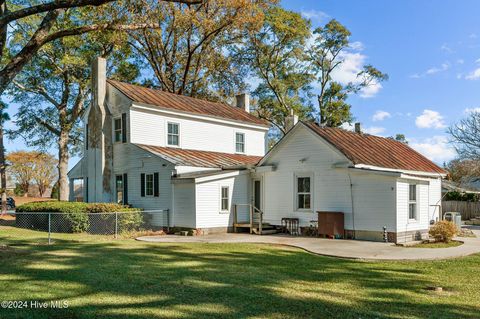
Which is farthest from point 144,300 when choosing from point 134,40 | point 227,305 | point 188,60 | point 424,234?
point 134,40

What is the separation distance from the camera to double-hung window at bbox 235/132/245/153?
2794cm

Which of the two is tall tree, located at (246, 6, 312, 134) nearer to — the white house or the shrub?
the white house

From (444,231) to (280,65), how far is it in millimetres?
26922

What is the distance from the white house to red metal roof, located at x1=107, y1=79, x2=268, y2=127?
118mm

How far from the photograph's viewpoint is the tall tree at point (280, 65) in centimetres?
3738

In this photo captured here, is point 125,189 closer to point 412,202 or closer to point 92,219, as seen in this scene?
point 92,219

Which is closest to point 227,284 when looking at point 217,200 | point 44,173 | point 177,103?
point 217,200

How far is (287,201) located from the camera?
19984 millimetres

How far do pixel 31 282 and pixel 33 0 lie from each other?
101ft

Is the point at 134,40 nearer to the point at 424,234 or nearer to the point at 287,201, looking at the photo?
the point at 287,201

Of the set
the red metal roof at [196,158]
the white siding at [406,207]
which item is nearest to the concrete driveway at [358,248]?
the white siding at [406,207]

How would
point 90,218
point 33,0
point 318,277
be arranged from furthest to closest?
point 33,0, point 90,218, point 318,277

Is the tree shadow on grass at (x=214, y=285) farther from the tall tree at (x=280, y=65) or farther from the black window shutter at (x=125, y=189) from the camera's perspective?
the tall tree at (x=280, y=65)

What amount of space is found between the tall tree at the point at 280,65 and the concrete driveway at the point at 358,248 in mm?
23710
